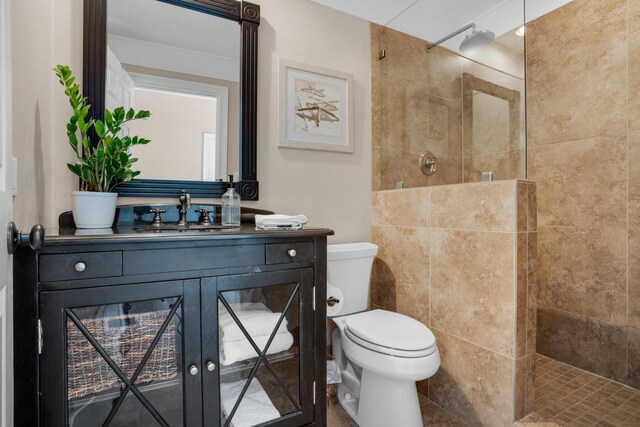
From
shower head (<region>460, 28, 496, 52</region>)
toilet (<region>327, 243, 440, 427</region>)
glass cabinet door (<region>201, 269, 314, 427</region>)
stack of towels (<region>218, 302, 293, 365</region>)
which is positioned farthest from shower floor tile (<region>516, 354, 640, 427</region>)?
shower head (<region>460, 28, 496, 52</region>)

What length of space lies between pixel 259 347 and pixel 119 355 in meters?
0.43

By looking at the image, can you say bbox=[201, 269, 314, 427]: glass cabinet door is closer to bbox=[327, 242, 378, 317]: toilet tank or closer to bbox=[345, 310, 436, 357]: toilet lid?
bbox=[345, 310, 436, 357]: toilet lid

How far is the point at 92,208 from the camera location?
121 cm

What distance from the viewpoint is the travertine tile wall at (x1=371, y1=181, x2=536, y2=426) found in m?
1.39

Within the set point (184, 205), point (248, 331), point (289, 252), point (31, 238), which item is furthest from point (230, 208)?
point (31, 238)

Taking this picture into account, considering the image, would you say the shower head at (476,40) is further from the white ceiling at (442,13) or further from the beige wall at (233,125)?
the beige wall at (233,125)

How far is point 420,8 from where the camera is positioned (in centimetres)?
202

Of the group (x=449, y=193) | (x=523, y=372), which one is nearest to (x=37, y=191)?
(x=449, y=193)

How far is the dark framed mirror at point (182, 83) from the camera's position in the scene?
1.43m

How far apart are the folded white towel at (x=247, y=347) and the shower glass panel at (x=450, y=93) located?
1.14 meters

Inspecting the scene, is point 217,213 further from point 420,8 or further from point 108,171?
point 420,8

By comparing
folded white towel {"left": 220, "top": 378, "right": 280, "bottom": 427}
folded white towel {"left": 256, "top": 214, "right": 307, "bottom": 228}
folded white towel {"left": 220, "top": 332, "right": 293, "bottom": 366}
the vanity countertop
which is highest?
folded white towel {"left": 256, "top": 214, "right": 307, "bottom": 228}

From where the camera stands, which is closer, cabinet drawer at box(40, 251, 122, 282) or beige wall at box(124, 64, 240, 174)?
cabinet drawer at box(40, 251, 122, 282)

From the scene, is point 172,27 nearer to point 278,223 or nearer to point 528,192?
point 278,223
